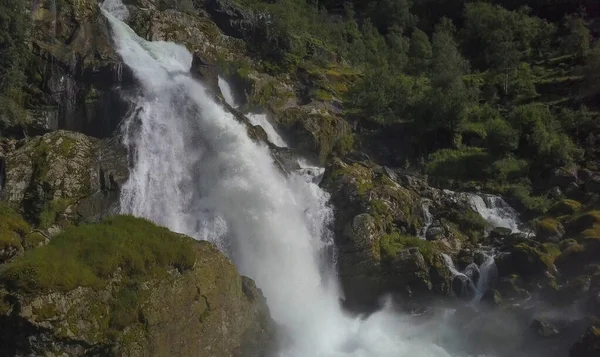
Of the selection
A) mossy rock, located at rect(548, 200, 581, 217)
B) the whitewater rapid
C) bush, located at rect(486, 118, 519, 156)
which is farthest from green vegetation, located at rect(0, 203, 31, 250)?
bush, located at rect(486, 118, 519, 156)

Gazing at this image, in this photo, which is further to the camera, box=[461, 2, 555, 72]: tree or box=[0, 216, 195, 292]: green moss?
box=[461, 2, 555, 72]: tree

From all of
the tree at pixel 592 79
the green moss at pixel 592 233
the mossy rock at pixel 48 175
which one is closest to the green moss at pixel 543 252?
the green moss at pixel 592 233

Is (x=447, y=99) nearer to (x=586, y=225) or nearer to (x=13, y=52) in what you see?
(x=586, y=225)

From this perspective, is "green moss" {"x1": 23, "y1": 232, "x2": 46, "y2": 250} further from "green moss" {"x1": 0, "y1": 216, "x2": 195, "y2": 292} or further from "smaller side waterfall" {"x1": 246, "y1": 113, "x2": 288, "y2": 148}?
"smaller side waterfall" {"x1": 246, "y1": 113, "x2": 288, "y2": 148}

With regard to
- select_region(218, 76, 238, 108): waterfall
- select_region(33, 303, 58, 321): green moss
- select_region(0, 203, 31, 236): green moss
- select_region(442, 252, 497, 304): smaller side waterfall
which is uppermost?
select_region(33, 303, 58, 321): green moss

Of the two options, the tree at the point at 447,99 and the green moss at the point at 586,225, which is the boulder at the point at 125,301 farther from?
the tree at the point at 447,99

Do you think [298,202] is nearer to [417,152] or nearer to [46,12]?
[417,152]

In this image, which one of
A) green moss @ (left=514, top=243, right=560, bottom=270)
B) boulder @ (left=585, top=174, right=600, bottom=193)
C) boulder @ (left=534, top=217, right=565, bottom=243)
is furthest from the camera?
boulder @ (left=585, top=174, right=600, bottom=193)
